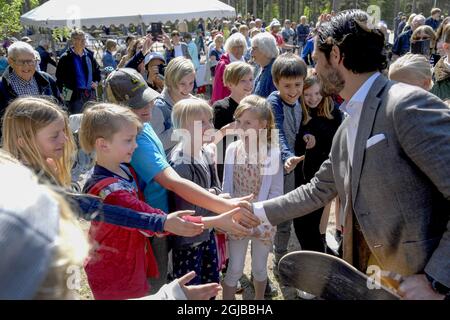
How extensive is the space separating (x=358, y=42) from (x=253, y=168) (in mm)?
1396

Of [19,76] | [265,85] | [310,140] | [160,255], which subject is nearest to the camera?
[160,255]

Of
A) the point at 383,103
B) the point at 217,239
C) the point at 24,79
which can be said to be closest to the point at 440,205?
the point at 383,103

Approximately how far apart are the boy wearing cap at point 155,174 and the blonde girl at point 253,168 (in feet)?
1.59

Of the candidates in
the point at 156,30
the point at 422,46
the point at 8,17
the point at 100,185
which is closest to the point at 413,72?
the point at 100,185

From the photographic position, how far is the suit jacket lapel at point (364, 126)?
1.70 m

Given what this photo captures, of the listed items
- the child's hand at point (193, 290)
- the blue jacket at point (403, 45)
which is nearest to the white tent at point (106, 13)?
the blue jacket at point (403, 45)

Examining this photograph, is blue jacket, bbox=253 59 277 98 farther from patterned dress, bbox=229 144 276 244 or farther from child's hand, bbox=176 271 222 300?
child's hand, bbox=176 271 222 300

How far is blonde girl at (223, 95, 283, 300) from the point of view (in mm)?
3021

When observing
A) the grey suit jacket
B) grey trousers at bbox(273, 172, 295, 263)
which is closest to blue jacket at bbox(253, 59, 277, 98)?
grey trousers at bbox(273, 172, 295, 263)

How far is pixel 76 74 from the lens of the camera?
294 inches

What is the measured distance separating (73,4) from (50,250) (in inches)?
339

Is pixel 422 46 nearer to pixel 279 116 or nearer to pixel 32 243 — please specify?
pixel 279 116
